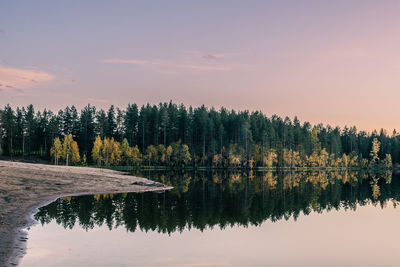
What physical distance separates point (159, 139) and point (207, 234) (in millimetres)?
144292

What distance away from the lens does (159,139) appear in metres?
170

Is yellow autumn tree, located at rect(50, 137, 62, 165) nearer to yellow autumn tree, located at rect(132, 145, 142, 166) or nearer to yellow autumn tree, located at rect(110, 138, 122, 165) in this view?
yellow autumn tree, located at rect(110, 138, 122, 165)

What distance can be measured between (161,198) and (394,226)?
86.2 ft

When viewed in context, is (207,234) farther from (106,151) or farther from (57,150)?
(57,150)

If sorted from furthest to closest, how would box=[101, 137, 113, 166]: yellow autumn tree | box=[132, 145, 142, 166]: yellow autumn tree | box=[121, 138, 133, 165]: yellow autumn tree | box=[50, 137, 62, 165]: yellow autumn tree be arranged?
box=[132, 145, 142, 166]: yellow autumn tree < box=[121, 138, 133, 165]: yellow autumn tree < box=[101, 137, 113, 166]: yellow autumn tree < box=[50, 137, 62, 165]: yellow autumn tree

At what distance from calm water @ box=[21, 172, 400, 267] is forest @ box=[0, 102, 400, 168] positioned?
103730mm

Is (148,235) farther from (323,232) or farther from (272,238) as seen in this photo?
(323,232)

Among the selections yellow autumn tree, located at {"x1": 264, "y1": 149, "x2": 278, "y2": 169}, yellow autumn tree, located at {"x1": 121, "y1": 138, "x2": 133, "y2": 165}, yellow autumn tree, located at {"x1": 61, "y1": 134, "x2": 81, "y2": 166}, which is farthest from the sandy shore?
yellow autumn tree, located at {"x1": 264, "y1": 149, "x2": 278, "y2": 169}

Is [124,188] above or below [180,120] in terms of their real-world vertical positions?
below

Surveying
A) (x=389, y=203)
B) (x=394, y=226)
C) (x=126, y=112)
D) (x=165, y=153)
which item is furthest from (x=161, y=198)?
(x=126, y=112)

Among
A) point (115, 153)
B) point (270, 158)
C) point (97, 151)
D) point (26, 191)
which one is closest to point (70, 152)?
point (97, 151)

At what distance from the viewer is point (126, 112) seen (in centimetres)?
17688

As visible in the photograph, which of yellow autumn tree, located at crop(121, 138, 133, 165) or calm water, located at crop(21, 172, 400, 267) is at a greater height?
yellow autumn tree, located at crop(121, 138, 133, 165)

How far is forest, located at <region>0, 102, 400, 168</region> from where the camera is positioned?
471 ft
